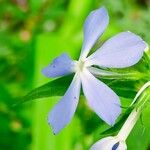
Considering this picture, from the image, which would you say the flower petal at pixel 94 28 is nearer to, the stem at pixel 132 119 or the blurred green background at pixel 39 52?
the stem at pixel 132 119

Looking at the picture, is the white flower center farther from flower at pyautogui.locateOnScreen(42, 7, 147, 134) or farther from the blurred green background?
the blurred green background

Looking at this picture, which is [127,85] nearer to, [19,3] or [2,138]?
[2,138]

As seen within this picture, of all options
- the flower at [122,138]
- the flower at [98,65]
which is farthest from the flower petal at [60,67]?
the flower at [122,138]

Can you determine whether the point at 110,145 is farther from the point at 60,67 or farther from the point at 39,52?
the point at 39,52

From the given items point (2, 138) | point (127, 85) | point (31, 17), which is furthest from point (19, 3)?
point (127, 85)

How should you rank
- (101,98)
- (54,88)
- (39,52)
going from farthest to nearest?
1. (39,52)
2. (54,88)
3. (101,98)

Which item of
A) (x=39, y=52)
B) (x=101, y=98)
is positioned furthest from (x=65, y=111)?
(x=39, y=52)
